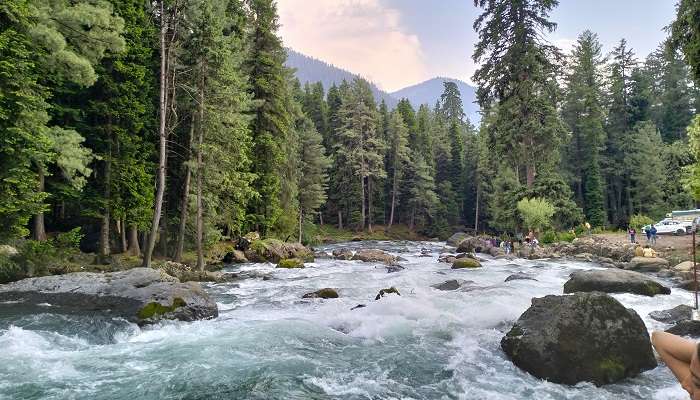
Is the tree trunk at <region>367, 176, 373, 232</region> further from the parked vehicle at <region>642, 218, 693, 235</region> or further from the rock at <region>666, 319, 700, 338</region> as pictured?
the rock at <region>666, 319, 700, 338</region>

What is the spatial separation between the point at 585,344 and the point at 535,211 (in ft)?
95.8

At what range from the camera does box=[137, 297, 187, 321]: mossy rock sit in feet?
36.3

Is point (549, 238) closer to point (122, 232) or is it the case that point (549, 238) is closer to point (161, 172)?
point (161, 172)

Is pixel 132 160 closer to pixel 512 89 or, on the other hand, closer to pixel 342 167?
pixel 512 89

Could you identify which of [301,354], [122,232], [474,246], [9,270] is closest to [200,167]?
[122,232]

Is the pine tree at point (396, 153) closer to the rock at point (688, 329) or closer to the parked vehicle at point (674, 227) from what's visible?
the parked vehicle at point (674, 227)

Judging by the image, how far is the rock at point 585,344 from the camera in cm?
766

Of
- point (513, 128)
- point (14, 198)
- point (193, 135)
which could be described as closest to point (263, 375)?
point (14, 198)

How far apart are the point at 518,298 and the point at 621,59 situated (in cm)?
6719

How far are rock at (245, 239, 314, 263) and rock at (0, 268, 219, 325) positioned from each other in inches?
548

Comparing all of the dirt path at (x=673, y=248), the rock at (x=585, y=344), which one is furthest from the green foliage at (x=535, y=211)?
the rock at (x=585, y=344)

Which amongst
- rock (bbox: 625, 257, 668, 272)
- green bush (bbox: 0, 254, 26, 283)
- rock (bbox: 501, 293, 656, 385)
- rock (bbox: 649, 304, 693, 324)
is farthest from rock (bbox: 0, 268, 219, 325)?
rock (bbox: 625, 257, 668, 272)

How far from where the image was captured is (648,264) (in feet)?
70.6

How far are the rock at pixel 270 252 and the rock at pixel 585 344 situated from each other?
69.8 feet
